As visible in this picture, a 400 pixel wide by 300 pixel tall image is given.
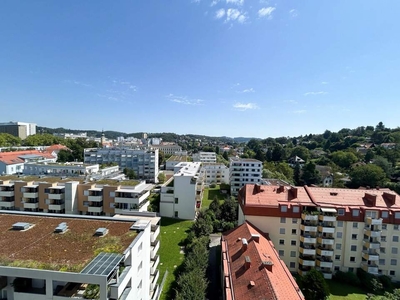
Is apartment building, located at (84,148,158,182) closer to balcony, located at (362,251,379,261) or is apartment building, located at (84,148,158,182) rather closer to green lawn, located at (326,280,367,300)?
green lawn, located at (326,280,367,300)

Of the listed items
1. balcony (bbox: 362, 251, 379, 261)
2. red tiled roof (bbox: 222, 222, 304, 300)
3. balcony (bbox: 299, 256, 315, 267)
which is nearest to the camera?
red tiled roof (bbox: 222, 222, 304, 300)

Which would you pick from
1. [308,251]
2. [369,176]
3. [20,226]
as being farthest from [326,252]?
[369,176]

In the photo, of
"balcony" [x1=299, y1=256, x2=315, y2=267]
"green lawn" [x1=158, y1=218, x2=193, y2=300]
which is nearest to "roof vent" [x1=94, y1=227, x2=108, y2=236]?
"green lawn" [x1=158, y1=218, x2=193, y2=300]

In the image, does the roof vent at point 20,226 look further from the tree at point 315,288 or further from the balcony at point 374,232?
the balcony at point 374,232

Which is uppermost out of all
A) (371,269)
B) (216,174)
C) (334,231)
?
(334,231)

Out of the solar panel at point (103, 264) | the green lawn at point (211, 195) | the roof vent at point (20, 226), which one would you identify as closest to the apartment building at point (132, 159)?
the green lawn at point (211, 195)

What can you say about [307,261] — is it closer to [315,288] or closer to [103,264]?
[315,288]
